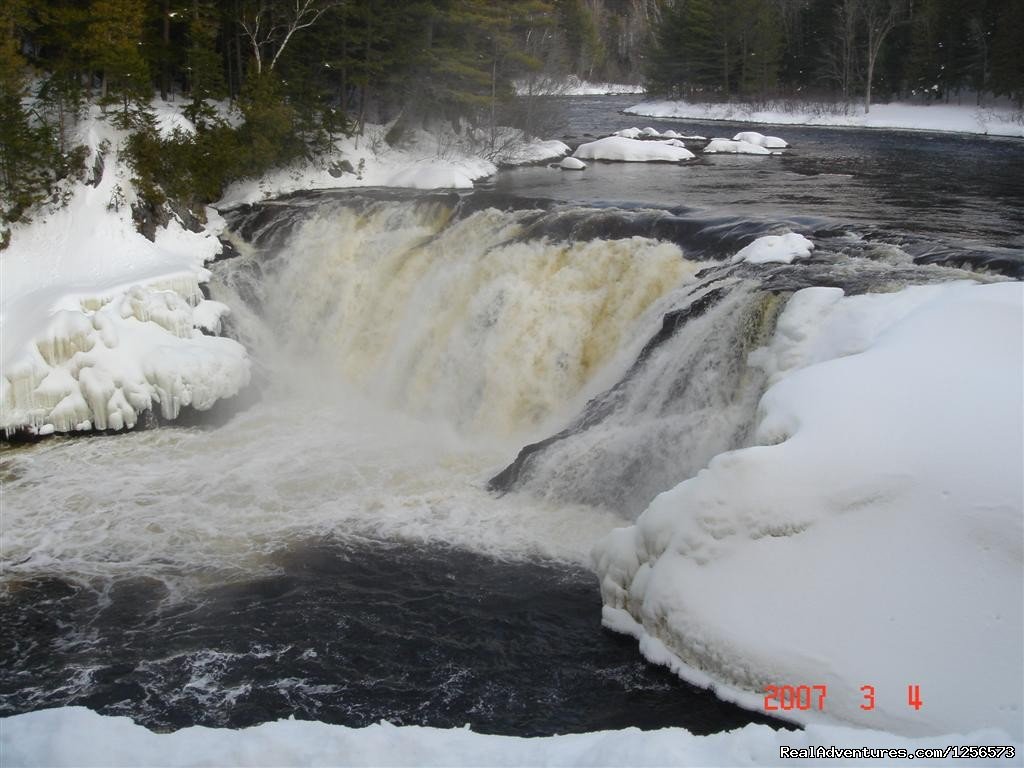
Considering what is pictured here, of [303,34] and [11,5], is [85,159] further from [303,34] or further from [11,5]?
[303,34]

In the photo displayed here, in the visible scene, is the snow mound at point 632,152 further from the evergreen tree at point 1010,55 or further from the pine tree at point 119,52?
the evergreen tree at point 1010,55

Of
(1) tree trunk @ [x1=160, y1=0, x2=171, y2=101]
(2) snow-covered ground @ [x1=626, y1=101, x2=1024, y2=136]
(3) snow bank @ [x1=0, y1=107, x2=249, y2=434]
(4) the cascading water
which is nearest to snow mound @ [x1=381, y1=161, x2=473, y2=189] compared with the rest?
(4) the cascading water

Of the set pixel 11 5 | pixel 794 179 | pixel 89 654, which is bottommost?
pixel 89 654

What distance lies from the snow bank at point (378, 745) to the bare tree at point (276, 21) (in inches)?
807

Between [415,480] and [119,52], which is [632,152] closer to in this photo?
[119,52]

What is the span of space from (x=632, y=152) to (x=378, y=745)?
2529 cm

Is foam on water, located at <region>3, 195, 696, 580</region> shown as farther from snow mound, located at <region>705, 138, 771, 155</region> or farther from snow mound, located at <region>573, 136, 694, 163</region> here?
snow mound, located at <region>705, 138, 771, 155</region>

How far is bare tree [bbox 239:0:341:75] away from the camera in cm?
2294

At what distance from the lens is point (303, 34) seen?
24.5 meters

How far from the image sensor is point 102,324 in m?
13.4

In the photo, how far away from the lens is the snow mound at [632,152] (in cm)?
2759

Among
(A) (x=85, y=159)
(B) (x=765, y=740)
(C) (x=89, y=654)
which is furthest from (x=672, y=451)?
(A) (x=85, y=159)

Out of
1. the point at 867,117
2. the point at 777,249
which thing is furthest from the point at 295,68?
the point at 867,117

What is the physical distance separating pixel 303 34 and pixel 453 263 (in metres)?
12.9
